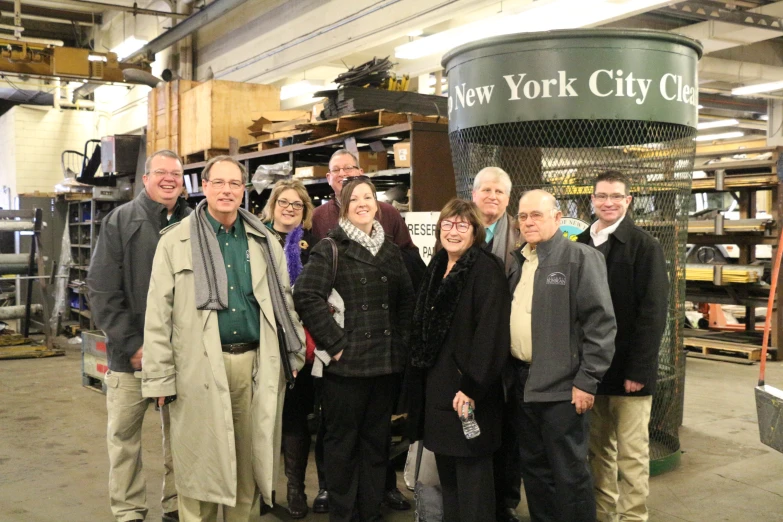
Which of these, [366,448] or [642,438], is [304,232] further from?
[642,438]

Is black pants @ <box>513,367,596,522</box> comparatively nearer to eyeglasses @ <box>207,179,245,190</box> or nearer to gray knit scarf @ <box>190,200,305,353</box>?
gray knit scarf @ <box>190,200,305,353</box>

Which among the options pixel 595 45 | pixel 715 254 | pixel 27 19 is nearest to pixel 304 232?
pixel 595 45

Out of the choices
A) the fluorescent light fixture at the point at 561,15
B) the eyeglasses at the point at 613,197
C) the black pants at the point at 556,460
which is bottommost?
the black pants at the point at 556,460

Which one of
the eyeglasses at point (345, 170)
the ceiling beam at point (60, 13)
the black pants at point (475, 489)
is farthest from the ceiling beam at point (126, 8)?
the black pants at point (475, 489)

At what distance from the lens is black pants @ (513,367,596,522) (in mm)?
3094

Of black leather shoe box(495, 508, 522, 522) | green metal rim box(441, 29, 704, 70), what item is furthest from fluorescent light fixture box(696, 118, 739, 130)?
black leather shoe box(495, 508, 522, 522)

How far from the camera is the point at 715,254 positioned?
1104 centimetres

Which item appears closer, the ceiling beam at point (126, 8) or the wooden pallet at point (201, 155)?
the wooden pallet at point (201, 155)

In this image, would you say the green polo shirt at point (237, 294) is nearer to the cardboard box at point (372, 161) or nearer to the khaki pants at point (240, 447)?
the khaki pants at point (240, 447)

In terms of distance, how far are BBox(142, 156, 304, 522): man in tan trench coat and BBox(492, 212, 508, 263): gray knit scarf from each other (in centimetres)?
105

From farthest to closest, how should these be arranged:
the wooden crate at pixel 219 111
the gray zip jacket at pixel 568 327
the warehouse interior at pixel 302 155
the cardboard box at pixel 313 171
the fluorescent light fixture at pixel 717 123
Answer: the fluorescent light fixture at pixel 717 123, the wooden crate at pixel 219 111, the cardboard box at pixel 313 171, the warehouse interior at pixel 302 155, the gray zip jacket at pixel 568 327

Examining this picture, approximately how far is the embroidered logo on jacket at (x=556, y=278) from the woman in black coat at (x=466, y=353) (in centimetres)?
19

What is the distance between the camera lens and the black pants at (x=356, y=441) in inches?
136

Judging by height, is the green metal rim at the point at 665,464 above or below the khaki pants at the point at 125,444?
below
